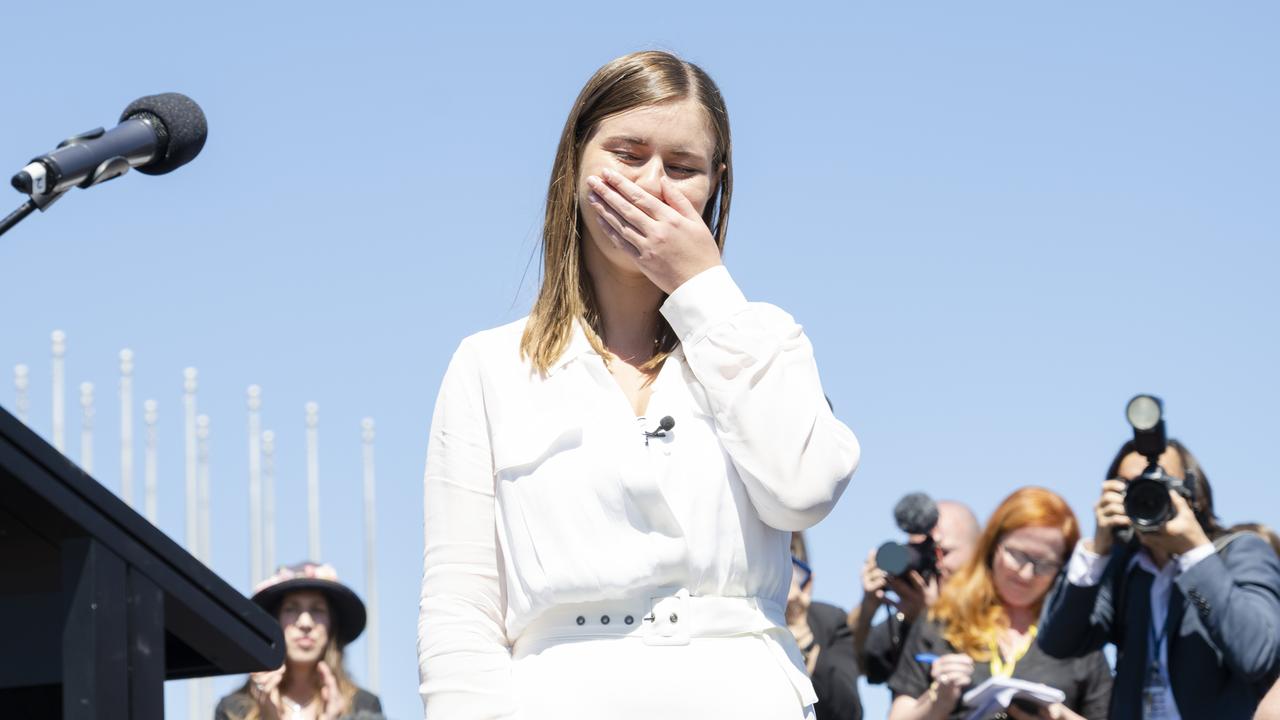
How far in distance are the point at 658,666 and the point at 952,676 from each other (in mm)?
3466

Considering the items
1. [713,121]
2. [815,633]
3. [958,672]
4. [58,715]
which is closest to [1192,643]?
[958,672]

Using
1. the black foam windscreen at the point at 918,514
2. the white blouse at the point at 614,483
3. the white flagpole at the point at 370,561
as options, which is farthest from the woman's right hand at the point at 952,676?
the white flagpole at the point at 370,561

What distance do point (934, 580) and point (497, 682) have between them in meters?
4.20

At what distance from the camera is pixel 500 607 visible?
275 cm

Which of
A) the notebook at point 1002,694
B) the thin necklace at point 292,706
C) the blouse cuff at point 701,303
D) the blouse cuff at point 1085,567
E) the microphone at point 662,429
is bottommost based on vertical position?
the notebook at point 1002,694

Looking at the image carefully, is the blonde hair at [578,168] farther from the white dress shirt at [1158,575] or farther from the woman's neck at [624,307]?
the white dress shirt at [1158,575]

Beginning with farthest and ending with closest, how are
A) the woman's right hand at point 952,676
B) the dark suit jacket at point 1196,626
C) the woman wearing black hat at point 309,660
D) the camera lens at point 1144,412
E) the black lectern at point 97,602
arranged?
the woman wearing black hat at point 309,660 → the woman's right hand at point 952,676 → the camera lens at point 1144,412 → the dark suit jacket at point 1196,626 → the black lectern at point 97,602

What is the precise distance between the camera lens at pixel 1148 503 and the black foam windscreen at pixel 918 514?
1.28 m

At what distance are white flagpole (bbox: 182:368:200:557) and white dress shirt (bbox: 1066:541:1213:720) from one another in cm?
1841

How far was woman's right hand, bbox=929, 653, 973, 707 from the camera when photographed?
5789mm

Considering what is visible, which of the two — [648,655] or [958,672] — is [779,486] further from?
[958,672]

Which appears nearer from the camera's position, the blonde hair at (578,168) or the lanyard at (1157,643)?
the blonde hair at (578,168)

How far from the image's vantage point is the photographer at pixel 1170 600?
515 centimetres

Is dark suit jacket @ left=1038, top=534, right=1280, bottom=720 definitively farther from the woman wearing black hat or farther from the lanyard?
the woman wearing black hat
